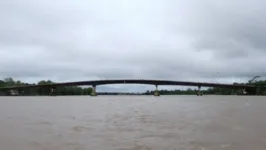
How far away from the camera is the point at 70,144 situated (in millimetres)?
14766

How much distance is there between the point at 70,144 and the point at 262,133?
952 cm

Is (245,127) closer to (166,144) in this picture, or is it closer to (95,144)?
(166,144)

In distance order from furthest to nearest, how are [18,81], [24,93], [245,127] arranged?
[18,81] → [24,93] → [245,127]

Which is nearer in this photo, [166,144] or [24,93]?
[166,144]

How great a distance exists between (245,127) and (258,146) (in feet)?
21.7

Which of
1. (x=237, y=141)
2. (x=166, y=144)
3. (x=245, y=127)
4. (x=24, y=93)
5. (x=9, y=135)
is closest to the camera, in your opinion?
(x=166, y=144)

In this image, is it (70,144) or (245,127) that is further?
(245,127)

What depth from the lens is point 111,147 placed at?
1404cm

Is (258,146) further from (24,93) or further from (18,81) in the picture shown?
(18,81)

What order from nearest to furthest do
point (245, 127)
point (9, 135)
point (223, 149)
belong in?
point (223, 149) → point (9, 135) → point (245, 127)

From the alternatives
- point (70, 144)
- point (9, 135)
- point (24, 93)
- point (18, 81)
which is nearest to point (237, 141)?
point (70, 144)

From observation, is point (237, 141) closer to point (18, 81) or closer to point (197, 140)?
point (197, 140)

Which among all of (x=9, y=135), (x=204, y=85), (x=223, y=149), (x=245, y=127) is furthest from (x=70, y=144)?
(x=204, y=85)

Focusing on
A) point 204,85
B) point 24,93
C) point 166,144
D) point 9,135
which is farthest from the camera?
point 24,93
